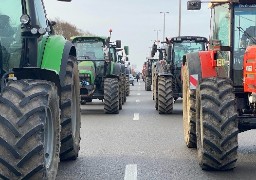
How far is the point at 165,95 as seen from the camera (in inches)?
669

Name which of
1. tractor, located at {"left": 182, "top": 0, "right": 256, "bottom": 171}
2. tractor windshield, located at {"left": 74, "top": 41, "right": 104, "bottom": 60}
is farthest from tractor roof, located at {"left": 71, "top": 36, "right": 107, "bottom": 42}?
tractor, located at {"left": 182, "top": 0, "right": 256, "bottom": 171}

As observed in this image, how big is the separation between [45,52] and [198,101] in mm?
2228

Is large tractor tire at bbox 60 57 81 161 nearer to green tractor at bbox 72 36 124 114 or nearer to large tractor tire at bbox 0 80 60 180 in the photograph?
large tractor tire at bbox 0 80 60 180

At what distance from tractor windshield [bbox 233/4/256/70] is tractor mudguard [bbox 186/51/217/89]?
14.1 inches

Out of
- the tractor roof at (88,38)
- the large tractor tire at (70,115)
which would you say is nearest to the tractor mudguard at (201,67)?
the large tractor tire at (70,115)

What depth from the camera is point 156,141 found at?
11.0 metres

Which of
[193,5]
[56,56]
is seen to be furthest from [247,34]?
[56,56]

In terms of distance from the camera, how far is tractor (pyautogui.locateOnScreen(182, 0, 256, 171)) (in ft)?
24.3

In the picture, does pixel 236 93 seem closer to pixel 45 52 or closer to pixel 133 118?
pixel 45 52

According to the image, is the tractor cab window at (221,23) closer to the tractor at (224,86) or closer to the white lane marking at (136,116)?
the tractor at (224,86)

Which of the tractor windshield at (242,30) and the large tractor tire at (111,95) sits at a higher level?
the tractor windshield at (242,30)

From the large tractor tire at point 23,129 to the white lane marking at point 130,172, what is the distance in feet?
6.14

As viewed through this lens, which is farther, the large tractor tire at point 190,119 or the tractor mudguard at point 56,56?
the large tractor tire at point 190,119

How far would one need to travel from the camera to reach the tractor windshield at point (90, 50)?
61.8 feet
